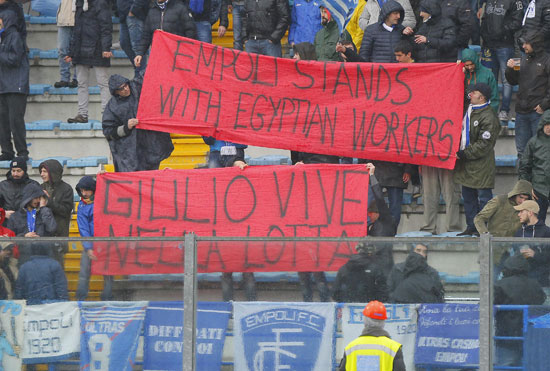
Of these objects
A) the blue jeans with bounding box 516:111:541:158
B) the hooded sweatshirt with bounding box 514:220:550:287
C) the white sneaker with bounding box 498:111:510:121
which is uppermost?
the white sneaker with bounding box 498:111:510:121

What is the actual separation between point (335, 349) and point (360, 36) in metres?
6.71

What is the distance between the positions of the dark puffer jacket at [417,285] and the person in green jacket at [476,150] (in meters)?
3.44

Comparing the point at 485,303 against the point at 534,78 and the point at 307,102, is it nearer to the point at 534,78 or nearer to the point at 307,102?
the point at 307,102

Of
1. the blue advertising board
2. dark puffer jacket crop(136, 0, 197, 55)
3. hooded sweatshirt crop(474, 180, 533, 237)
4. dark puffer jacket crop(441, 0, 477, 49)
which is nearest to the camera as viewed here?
→ the blue advertising board

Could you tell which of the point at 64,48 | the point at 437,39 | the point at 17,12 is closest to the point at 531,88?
the point at 437,39

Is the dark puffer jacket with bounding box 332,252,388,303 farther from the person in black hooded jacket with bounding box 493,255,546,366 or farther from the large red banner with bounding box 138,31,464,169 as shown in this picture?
the large red banner with bounding box 138,31,464,169

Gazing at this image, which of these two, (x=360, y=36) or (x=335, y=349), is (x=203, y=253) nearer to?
(x=335, y=349)

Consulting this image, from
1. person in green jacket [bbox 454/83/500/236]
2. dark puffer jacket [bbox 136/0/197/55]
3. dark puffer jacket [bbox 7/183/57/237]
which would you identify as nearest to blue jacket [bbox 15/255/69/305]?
dark puffer jacket [bbox 7/183/57/237]

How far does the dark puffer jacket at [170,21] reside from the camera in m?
15.0

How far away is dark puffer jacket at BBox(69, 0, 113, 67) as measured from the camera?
15.6 metres

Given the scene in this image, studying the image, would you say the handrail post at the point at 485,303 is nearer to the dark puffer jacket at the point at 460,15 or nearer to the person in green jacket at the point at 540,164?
the person in green jacket at the point at 540,164

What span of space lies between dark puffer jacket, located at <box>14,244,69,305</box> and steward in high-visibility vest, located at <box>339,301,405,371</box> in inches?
91.4

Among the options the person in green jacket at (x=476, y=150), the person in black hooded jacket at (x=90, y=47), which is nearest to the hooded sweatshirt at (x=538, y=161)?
the person in green jacket at (x=476, y=150)

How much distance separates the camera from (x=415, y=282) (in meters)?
9.62
